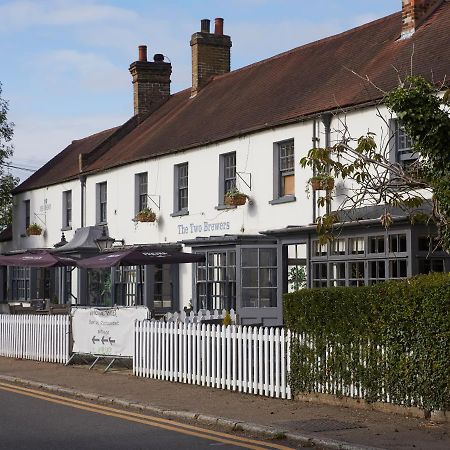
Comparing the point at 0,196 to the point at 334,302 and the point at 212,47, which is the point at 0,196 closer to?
the point at 212,47

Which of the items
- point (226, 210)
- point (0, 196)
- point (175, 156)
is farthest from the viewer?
point (0, 196)

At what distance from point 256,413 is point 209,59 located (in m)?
22.3

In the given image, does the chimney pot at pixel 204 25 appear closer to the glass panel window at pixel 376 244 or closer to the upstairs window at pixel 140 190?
the upstairs window at pixel 140 190

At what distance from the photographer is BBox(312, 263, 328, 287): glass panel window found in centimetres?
2175

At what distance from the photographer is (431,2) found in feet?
79.1

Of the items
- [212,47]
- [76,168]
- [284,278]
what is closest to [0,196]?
[76,168]

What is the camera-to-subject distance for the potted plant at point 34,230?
37.3 metres

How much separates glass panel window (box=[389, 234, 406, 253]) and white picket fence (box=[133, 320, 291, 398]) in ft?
17.2

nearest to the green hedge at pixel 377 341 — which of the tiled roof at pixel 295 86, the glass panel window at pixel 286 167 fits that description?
the tiled roof at pixel 295 86

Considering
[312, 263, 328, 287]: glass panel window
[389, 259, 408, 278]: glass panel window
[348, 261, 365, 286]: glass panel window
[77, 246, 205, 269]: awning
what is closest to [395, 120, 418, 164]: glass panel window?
[389, 259, 408, 278]: glass panel window

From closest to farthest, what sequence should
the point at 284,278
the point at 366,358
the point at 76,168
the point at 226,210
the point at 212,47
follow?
the point at 366,358
the point at 284,278
the point at 226,210
the point at 212,47
the point at 76,168

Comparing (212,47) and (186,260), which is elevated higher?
(212,47)

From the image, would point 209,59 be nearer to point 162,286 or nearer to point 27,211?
point 162,286

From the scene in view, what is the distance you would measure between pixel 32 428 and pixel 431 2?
16.3 meters
